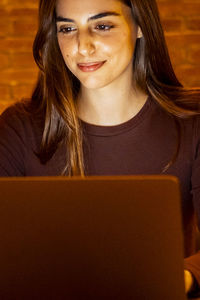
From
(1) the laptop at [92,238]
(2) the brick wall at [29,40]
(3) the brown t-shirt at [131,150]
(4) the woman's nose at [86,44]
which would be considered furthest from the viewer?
(2) the brick wall at [29,40]

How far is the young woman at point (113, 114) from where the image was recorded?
1453 millimetres

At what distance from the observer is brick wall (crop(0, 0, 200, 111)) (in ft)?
9.09

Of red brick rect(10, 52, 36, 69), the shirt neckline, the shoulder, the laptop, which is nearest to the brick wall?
red brick rect(10, 52, 36, 69)

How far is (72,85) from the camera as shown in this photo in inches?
63.2

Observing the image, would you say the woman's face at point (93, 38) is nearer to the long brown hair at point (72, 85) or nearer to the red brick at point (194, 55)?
the long brown hair at point (72, 85)

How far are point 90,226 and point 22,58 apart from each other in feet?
6.93

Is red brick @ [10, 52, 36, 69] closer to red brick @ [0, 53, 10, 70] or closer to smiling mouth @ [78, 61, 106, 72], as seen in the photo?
red brick @ [0, 53, 10, 70]

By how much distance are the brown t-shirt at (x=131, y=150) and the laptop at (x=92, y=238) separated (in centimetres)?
65

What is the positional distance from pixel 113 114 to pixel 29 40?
1.37m

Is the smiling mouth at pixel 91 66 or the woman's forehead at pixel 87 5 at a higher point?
the woman's forehead at pixel 87 5

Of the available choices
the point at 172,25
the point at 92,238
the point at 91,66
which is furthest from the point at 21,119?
the point at 172,25

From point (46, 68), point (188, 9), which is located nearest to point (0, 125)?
point (46, 68)

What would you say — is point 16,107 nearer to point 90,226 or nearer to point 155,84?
point 155,84

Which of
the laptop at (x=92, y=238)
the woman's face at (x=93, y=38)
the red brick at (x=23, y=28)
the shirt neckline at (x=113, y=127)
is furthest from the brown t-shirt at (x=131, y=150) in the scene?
the red brick at (x=23, y=28)
